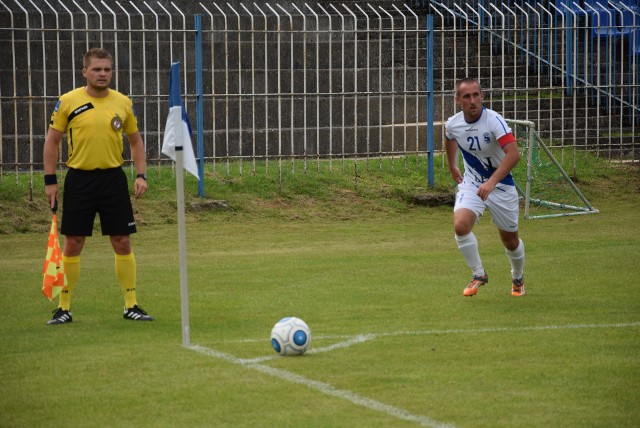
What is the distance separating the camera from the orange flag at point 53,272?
940cm

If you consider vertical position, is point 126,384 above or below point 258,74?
below

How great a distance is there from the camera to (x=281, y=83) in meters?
21.0

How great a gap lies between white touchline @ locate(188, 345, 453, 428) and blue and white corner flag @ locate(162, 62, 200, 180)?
4.27 feet

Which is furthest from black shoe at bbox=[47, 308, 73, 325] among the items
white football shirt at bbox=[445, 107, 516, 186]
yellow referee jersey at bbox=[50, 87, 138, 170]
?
white football shirt at bbox=[445, 107, 516, 186]

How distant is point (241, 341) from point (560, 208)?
11432 millimetres

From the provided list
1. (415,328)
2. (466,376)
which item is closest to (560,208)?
(415,328)

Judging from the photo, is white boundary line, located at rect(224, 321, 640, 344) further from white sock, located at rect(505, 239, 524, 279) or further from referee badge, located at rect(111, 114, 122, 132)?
referee badge, located at rect(111, 114, 122, 132)

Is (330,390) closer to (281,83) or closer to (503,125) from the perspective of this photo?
(503,125)

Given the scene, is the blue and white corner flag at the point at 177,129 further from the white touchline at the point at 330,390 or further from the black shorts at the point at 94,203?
the black shorts at the point at 94,203

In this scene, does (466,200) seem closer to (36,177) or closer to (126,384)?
(126,384)

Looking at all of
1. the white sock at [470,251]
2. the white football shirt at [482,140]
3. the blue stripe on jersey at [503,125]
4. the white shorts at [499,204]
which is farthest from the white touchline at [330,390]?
the blue stripe on jersey at [503,125]

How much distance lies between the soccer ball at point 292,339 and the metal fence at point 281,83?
10655mm

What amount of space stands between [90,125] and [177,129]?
5.09 feet

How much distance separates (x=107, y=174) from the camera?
9.77m
